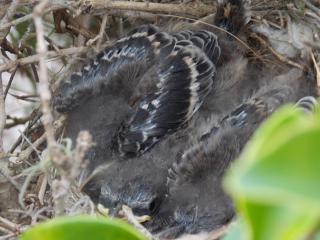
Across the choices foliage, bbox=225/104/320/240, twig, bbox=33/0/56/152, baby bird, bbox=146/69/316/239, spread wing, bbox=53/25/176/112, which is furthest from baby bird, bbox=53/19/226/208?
foliage, bbox=225/104/320/240

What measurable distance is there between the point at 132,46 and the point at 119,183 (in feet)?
1.30

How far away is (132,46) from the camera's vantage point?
5.97ft

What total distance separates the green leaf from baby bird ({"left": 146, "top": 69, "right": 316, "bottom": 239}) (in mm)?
954

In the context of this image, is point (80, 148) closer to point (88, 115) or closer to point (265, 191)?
point (265, 191)

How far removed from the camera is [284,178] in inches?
16.1

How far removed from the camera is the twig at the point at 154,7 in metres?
1.74

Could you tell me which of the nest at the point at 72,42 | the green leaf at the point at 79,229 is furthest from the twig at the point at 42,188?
the green leaf at the point at 79,229

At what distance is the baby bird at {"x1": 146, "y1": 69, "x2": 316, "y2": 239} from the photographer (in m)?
1.57

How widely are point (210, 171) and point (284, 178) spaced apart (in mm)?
1199

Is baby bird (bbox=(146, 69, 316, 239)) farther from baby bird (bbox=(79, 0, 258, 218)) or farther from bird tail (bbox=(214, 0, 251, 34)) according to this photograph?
bird tail (bbox=(214, 0, 251, 34))

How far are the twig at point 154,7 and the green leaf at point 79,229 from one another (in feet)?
3.77

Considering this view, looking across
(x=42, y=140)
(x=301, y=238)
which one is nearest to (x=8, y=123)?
(x=42, y=140)

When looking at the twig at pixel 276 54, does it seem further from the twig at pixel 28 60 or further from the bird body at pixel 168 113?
the twig at pixel 28 60

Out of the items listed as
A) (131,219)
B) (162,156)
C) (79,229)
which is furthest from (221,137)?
(79,229)
